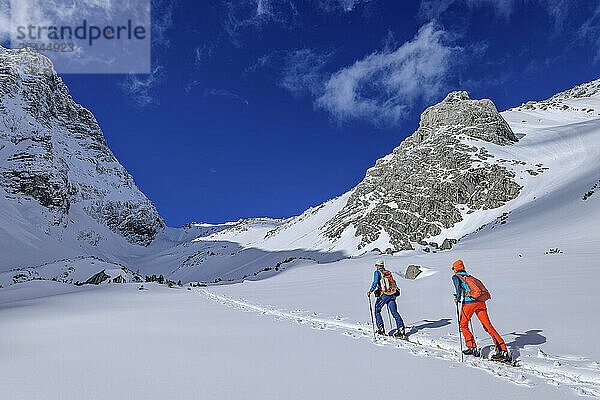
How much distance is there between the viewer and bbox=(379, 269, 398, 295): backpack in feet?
29.5

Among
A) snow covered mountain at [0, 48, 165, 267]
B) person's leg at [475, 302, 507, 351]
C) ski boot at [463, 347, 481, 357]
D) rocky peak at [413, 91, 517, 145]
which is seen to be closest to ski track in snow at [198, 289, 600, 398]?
ski boot at [463, 347, 481, 357]

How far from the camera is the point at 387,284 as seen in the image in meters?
9.09

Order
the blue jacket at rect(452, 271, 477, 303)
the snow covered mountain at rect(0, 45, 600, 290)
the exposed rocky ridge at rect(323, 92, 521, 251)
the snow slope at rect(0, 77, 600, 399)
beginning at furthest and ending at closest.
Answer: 1. the exposed rocky ridge at rect(323, 92, 521, 251)
2. the snow covered mountain at rect(0, 45, 600, 290)
3. the blue jacket at rect(452, 271, 477, 303)
4. the snow slope at rect(0, 77, 600, 399)

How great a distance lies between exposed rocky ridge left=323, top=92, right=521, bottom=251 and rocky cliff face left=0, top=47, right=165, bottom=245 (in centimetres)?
5699

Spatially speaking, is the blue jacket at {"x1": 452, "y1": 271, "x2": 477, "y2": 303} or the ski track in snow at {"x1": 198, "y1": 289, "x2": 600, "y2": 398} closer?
the ski track in snow at {"x1": 198, "y1": 289, "x2": 600, "y2": 398}

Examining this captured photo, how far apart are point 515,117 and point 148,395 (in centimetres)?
9406

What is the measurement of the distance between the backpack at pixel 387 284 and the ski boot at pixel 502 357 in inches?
126

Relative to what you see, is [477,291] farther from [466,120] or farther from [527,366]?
[466,120]

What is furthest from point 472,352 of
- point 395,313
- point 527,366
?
point 395,313

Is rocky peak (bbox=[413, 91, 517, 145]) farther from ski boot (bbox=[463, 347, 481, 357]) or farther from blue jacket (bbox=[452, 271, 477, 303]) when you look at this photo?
ski boot (bbox=[463, 347, 481, 357])

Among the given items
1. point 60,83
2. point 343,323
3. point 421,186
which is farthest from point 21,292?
point 60,83

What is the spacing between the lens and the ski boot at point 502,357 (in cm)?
580

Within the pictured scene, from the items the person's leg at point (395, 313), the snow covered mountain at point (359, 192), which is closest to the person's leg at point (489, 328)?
the person's leg at point (395, 313)

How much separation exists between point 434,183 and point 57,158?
81.5m
